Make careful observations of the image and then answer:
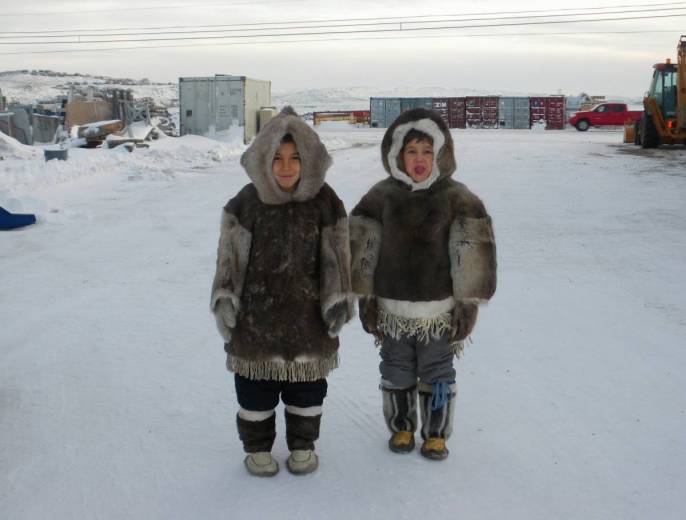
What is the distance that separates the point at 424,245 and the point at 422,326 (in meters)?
0.35

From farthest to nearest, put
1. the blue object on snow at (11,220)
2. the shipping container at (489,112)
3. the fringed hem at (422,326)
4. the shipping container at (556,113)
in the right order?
the shipping container at (489,112) → the shipping container at (556,113) → the blue object on snow at (11,220) → the fringed hem at (422,326)

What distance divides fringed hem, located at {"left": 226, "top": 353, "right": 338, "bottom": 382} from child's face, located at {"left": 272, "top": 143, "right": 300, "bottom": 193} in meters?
0.73

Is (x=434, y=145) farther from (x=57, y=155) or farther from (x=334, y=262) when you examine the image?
(x=57, y=155)

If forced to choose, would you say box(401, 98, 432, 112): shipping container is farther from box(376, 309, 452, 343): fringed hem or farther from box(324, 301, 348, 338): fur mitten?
box(324, 301, 348, 338): fur mitten

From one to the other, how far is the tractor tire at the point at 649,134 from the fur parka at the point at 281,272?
810 inches

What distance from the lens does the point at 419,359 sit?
11.0 ft

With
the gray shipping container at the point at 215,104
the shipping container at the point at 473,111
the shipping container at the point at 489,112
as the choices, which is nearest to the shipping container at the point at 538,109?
the shipping container at the point at 489,112

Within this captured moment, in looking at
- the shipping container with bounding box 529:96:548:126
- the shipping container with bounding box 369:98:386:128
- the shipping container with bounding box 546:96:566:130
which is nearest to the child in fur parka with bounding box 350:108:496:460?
the shipping container with bounding box 546:96:566:130

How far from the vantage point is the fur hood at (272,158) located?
3029 millimetres

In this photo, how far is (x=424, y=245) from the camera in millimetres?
3209

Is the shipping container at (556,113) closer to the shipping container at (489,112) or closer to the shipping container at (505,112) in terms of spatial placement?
the shipping container at (505,112)

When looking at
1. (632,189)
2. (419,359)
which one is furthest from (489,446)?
(632,189)

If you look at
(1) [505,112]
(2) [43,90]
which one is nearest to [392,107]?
(1) [505,112]

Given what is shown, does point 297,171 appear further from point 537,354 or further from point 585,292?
point 585,292
